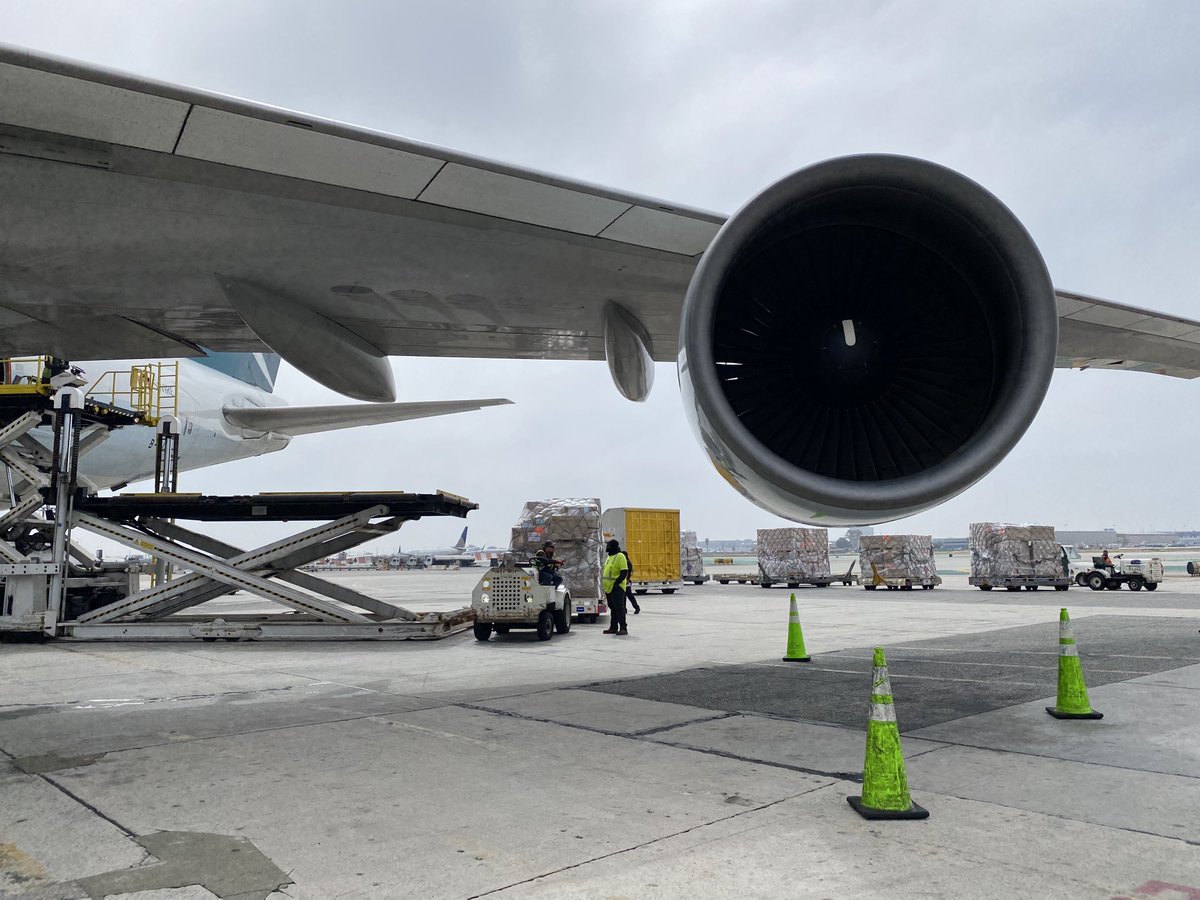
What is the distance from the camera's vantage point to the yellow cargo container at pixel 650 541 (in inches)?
914

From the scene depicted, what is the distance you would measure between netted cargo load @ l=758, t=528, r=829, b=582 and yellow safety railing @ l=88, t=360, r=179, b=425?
1865cm

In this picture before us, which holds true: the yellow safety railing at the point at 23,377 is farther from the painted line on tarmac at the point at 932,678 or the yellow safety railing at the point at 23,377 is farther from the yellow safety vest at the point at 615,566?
the painted line on tarmac at the point at 932,678

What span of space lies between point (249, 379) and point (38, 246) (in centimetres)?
1607

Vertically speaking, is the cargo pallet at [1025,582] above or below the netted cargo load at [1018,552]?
below

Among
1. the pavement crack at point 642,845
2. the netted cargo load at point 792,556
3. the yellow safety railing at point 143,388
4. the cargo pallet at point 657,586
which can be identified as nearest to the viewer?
the pavement crack at point 642,845

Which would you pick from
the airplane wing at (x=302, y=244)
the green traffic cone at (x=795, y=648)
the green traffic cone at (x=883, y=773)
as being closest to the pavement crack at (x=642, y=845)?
the green traffic cone at (x=883, y=773)

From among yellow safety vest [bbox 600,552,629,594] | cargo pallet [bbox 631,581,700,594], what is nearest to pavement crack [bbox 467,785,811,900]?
yellow safety vest [bbox 600,552,629,594]

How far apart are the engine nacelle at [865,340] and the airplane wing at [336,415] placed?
25.6 ft

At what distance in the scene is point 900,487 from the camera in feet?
11.7

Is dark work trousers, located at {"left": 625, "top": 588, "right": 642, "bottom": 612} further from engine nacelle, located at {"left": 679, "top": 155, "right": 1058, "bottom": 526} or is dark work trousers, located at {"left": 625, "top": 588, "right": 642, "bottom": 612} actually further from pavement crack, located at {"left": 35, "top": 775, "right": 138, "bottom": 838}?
pavement crack, located at {"left": 35, "top": 775, "right": 138, "bottom": 838}

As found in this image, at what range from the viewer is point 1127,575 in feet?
75.0

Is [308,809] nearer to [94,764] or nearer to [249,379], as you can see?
[94,764]

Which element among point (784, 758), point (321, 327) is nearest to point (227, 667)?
point (321, 327)

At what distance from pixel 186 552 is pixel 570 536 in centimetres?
639
